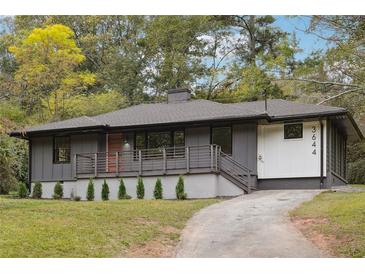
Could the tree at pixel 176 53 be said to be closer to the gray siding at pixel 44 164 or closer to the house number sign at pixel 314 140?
the gray siding at pixel 44 164

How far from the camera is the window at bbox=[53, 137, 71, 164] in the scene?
771 inches

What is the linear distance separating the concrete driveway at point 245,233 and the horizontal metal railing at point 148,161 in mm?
3657

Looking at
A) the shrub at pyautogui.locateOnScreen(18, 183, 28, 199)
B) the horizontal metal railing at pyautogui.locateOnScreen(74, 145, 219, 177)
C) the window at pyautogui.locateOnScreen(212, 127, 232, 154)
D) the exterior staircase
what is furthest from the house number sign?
the shrub at pyautogui.locateOnScreen(18, 183, 28, 199)

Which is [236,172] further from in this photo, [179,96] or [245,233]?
[245,233]

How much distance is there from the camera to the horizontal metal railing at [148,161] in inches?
679

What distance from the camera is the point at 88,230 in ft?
30.3

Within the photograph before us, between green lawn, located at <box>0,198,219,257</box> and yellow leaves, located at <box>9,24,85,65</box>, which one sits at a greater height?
yellow leaves, located at <box>9,24,85,65</box>

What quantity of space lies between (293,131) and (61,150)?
7.87 m

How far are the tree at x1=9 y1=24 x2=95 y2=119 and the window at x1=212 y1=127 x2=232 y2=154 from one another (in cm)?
713

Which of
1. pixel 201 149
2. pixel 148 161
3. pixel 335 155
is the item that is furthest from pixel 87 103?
pixel 335 155

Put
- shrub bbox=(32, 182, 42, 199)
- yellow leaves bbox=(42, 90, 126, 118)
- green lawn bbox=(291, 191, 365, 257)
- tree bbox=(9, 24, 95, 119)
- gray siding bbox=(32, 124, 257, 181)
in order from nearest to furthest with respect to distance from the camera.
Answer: green lawn bbox=(291, 191, 365, 257)
gray siding bbox=(32, 124, 257, 181)
shrub bbox=(32, 182, 42, 199)
tree bbox=(9, 24, 95, 119)
yellow leaves bbox=(42, 90, 126, 118)

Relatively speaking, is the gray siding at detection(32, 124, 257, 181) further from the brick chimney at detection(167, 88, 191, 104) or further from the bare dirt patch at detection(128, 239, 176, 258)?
the bare dirt patch at detection(128, 239, 176, 258)

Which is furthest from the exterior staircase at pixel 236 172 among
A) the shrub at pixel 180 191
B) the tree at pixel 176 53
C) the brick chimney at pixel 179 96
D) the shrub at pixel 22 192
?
the tree at pixel 176 53

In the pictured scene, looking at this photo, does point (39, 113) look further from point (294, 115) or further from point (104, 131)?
point (294, 115)
